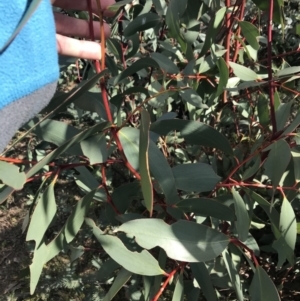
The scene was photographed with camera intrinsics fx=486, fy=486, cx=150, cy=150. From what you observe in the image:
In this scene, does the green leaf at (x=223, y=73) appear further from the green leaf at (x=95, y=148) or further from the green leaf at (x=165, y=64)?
the green leaf at (x=95, y=148)

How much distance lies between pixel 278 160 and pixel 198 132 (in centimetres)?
17

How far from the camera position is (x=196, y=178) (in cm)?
94

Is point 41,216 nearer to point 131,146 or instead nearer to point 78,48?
point 131,146

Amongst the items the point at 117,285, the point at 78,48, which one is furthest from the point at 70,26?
the point at 117,285

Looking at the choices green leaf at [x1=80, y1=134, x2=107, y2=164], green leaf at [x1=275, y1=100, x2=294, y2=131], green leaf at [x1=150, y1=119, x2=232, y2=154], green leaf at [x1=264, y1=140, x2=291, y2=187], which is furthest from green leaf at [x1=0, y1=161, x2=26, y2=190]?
green leaf at [x1=275, y1=100, x2=294, y2=131]

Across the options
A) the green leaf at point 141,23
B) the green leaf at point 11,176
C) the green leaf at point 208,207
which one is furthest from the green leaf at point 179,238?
the green leaf at point 141,23

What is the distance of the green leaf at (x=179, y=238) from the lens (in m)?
0.80

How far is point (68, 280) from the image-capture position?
1.65 m

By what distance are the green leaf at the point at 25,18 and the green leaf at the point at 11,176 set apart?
20cm

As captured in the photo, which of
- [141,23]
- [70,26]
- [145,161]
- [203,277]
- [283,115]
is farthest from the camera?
[141,23]

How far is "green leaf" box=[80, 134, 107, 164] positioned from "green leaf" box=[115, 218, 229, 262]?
0.40 feet

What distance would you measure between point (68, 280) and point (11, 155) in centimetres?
77

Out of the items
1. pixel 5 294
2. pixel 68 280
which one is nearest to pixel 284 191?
pixel 68 280

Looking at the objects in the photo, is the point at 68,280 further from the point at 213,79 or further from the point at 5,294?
the point at 213,79
